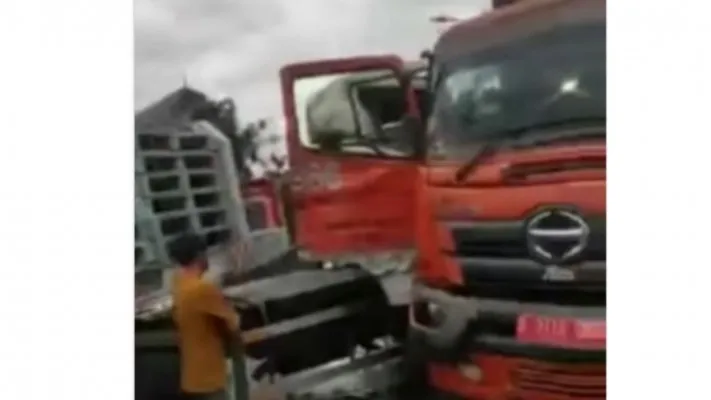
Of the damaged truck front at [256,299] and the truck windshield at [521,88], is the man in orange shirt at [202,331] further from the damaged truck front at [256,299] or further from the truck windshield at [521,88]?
the truck windshield at [521,88]

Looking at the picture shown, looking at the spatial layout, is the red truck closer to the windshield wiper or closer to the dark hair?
the windshield wiper

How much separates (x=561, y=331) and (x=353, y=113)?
1.49 feet

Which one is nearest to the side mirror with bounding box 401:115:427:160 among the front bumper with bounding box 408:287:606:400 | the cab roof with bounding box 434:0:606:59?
the cab roof with bounding box 434:0:606:59

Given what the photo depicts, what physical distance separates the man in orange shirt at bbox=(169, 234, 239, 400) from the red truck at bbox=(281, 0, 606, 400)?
155 millimetres

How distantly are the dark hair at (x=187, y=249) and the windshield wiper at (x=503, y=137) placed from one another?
397 millimetres

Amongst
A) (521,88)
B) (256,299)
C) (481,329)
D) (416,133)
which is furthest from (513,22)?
(256,299)

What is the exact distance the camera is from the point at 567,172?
1.79 m

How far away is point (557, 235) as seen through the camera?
1788 millimetres

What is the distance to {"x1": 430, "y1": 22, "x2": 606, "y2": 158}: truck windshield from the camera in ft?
5.97

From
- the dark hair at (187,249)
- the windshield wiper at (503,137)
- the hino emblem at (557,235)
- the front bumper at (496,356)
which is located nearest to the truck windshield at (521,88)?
the windshield wiper at (503,137)

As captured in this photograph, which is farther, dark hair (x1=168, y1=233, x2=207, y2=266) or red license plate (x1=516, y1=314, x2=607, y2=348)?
dark hair (x1=168, y1=233, x2=207, y2=266)
